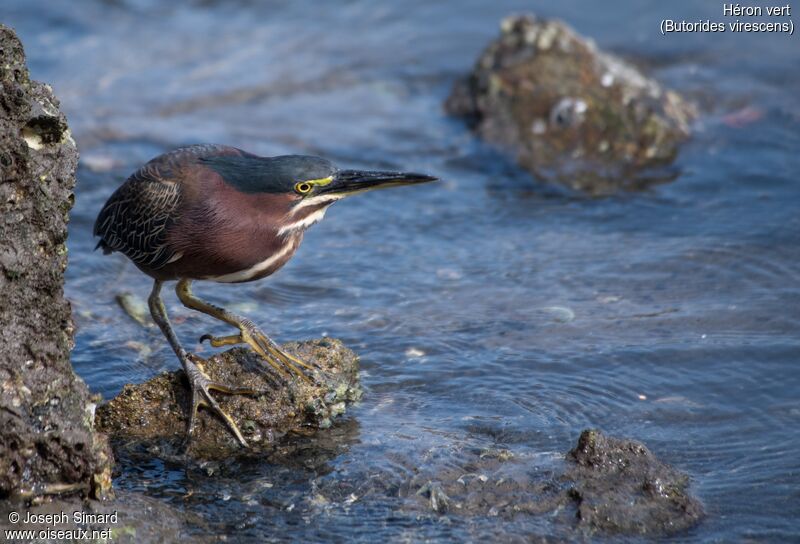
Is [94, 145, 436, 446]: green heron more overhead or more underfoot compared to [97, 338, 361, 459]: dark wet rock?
more overhead

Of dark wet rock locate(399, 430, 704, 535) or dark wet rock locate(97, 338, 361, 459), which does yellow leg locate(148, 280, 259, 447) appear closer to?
dark wet rock locate(97, 338, 361, 459)

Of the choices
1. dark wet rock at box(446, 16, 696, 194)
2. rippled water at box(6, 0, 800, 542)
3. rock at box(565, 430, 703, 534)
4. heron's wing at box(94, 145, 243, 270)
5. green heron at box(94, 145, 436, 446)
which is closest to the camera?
rock at box(565, 430, 703, 534)

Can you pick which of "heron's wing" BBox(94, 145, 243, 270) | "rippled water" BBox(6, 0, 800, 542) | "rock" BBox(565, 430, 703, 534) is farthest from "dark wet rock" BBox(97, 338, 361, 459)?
"rock" BBox(565, 430, 703, 534)

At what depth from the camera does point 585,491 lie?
418 centimetres

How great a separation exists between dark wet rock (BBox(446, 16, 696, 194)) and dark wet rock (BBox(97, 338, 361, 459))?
13.4 ft

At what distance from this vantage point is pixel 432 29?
42.3ft

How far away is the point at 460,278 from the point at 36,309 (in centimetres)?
351

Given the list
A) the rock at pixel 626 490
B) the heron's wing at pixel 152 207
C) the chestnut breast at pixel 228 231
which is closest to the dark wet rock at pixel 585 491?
the rock at pixel 626 490

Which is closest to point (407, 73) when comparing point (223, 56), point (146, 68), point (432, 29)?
point (432, 29)

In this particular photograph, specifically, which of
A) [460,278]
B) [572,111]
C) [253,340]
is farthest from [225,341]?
[572,111]

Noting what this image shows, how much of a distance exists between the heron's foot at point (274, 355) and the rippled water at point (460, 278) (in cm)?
33

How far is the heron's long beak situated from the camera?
494 centimetres

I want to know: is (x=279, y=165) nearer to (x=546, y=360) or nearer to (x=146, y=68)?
(x=546, y=360)

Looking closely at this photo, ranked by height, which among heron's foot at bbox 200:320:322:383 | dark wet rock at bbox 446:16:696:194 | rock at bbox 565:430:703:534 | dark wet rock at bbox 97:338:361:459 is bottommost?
rock at bbox 565:430:703:534
